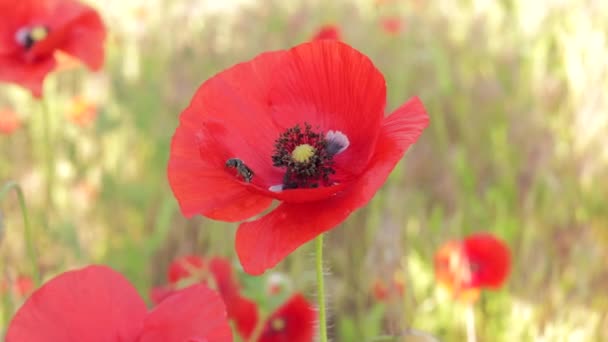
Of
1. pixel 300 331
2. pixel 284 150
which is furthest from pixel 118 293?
pixel 300 331

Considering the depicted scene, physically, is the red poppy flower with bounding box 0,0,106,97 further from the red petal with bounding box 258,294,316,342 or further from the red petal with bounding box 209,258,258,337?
the red petal with bounding box 258,294,316,342

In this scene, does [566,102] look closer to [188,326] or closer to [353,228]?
[353,228]

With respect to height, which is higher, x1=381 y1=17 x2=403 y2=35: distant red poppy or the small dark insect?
x1=381 y1=17 x2=403 y2=35: distant red poppy

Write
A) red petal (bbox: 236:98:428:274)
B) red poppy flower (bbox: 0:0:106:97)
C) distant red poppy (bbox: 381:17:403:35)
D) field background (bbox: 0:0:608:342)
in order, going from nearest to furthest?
red petal (bbox: 236:98:428:274)
red poppy flower (bbox: 0:0:106:97)
field background (bbox: 0:0:608:342)
distant red poppy (bbox: 381:17:403:35)

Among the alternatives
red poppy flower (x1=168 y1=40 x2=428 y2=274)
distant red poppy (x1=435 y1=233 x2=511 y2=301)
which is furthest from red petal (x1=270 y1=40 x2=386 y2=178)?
distant red poppy (x1=435 y1=233 x2=511 y2=301)

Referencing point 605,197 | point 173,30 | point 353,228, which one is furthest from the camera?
point 173,30

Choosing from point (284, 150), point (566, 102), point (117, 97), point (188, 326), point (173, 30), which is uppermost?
point (173, 30)

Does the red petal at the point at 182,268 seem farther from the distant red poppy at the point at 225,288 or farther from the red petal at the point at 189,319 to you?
the red petal at the point at 189,319
